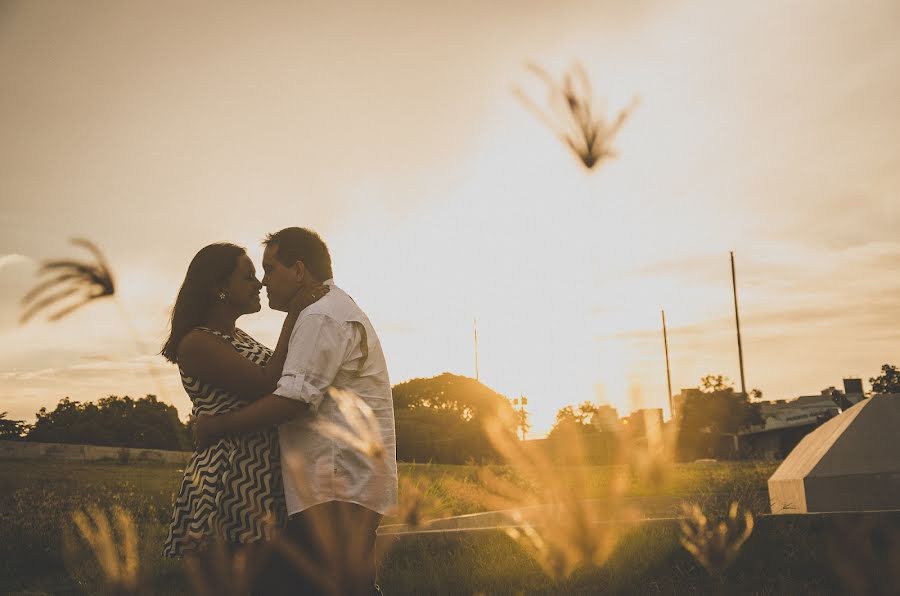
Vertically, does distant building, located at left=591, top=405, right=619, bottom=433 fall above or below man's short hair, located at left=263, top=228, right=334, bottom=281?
below

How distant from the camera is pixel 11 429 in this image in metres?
14.5

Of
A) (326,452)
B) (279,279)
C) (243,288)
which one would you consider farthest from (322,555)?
(243,288)

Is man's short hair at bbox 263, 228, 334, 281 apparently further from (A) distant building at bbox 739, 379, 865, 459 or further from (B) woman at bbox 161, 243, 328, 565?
(A) distant building at bbox 739, 379, 865, 459

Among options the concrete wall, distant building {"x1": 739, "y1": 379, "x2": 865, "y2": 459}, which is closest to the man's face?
the concrete wall

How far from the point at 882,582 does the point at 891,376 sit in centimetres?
4549

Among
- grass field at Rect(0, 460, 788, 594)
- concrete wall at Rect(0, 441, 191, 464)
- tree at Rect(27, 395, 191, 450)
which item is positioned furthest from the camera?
tree at Rect(27, 395, 191, 450)

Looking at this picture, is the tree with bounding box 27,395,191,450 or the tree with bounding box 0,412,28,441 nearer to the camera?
the tree with bounding box 0,412,28,441

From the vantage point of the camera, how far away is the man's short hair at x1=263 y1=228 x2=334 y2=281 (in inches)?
108

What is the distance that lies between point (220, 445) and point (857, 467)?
611 centimetres

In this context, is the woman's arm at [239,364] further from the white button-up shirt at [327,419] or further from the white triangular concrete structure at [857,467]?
the white triangular concrete structure at [857,467]

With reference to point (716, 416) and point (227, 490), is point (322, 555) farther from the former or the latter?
point (716, 416)

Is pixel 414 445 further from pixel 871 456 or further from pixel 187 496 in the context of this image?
pixel 187 496

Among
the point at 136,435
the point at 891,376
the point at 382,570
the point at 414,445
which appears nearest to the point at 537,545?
the point at 382,570

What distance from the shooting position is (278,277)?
2.73m
